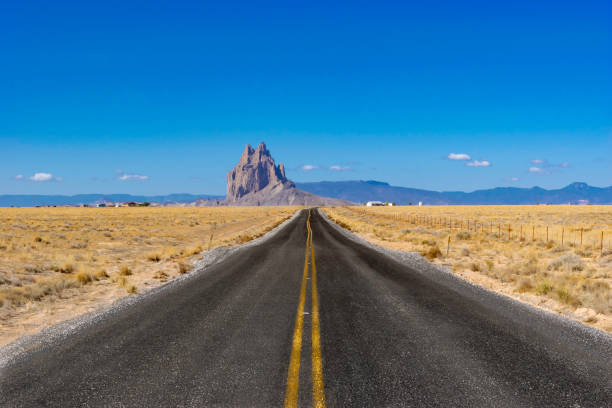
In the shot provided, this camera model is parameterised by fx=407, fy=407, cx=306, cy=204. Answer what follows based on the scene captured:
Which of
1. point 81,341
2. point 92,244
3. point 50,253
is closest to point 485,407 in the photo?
point 81,341

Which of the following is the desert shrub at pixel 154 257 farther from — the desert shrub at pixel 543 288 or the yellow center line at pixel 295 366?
the desert shrub at pixel 543 288

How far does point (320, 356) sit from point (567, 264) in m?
14.5

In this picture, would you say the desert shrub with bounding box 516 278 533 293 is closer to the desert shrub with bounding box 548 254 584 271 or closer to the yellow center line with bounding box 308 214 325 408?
the desert shrub with bounding box 548 254 584 271

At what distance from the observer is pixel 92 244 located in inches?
1107

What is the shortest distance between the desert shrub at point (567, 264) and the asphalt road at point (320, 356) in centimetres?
754

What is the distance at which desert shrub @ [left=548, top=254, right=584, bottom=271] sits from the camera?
53.3 ft

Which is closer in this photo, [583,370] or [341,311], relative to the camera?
[583,370]

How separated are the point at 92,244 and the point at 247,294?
71.4 ft

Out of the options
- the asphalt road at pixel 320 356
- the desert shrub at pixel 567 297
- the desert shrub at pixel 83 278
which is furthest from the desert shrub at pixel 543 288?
the desert shrub at pixel 83 278

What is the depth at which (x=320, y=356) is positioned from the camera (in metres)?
6.12

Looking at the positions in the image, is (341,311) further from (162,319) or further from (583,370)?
(583,370)

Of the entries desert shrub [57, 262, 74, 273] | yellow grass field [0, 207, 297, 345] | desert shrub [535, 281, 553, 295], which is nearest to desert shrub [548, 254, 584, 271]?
desert shrub [535, 281, 553, 295]

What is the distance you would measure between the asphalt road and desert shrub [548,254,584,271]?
7.54 m

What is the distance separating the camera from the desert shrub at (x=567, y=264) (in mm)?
16250
